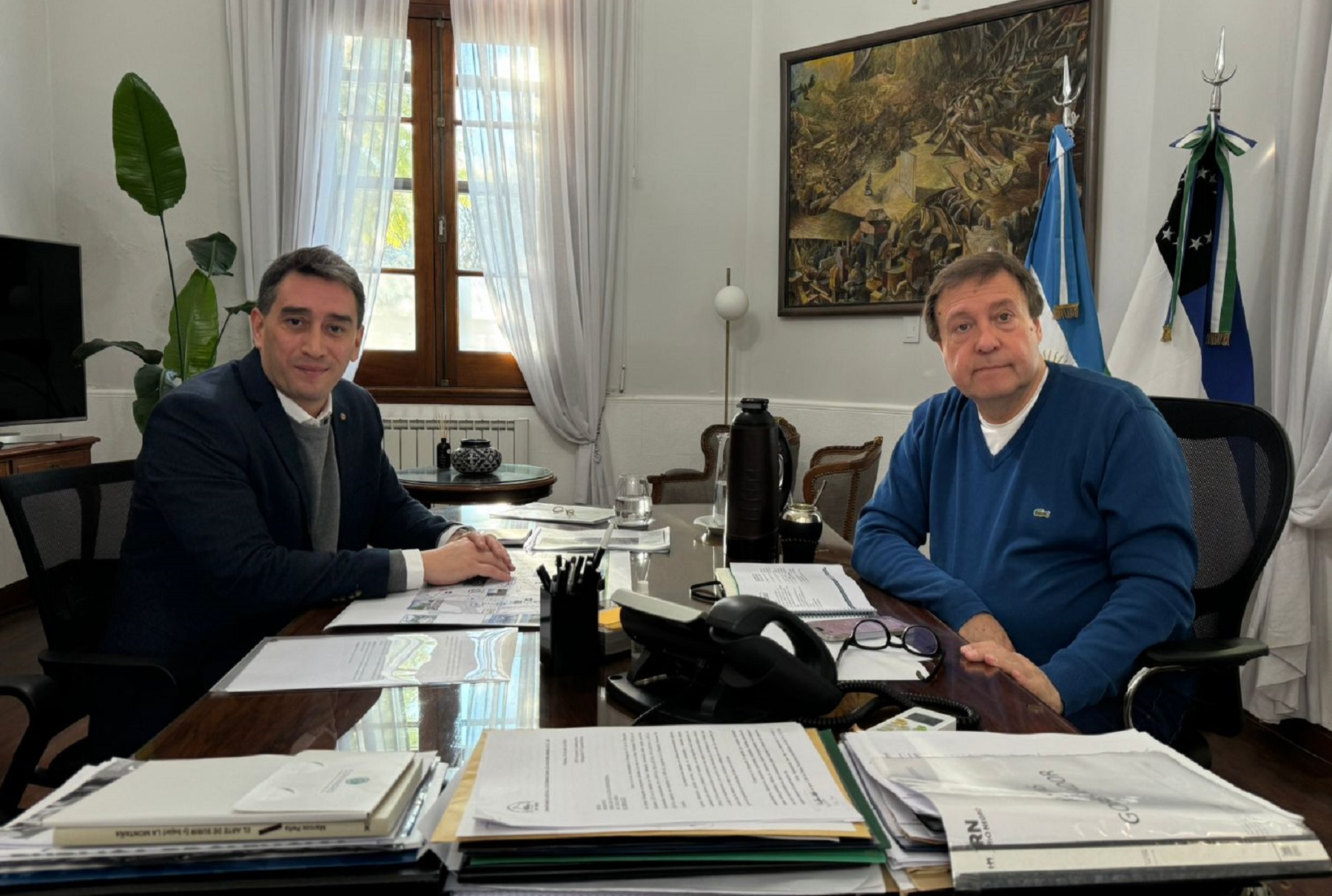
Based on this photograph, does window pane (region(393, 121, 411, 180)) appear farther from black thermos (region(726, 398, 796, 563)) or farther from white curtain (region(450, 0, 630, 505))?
black thermos (region(726, 398, 796, 563))

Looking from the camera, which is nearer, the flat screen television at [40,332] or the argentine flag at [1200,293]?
the argentine flag at [1200,293]

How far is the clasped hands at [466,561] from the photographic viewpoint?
1589 mm

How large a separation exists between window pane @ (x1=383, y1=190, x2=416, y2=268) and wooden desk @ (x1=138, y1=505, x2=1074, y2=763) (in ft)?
13.3

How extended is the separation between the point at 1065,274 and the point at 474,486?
7.21 ft

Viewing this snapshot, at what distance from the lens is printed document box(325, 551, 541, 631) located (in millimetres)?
1373

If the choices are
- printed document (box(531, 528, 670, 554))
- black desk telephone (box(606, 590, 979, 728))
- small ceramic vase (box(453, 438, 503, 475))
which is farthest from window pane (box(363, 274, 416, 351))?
black desk telephone (box(606, 590, 979, 728))

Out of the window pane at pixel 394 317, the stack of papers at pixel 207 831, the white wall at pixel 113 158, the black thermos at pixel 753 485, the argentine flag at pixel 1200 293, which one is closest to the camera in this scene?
the stack of papers at pixel 207 831

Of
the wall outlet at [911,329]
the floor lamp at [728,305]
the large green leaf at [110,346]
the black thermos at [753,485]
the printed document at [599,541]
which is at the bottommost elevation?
the printed document at [599,541]

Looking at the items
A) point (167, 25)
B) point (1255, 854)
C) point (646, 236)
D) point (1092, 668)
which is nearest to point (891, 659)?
point (1092, 668)

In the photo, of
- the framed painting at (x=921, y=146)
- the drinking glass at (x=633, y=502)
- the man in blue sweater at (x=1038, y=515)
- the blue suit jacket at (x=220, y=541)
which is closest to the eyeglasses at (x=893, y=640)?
the man in blue sweater at (x=1038, y=515)

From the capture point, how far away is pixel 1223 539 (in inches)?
64.2

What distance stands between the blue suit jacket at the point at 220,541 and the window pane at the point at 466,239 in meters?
3.26

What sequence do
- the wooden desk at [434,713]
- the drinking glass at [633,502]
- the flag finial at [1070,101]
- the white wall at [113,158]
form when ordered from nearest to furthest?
the wooden desk at [434,713], the drinking glass at [633,502], the flag finial at [1070,101], the white wall at [113,158]

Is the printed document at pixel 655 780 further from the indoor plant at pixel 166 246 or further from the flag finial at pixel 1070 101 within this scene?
the indoor plant at pixel 166 246
